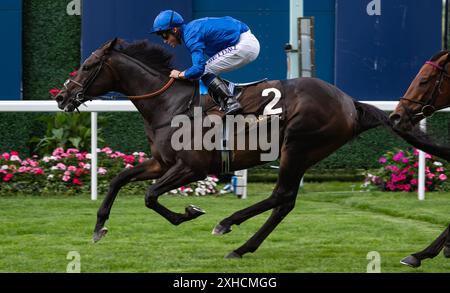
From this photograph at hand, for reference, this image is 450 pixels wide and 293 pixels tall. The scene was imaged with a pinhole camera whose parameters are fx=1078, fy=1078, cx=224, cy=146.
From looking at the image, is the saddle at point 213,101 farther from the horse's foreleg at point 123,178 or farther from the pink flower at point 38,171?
the pink flower at point 38,171

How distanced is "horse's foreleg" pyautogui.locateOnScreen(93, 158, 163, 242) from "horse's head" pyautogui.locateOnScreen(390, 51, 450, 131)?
5.23ft

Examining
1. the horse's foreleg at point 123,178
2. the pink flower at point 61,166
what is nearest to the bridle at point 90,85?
the horse's foreleg at point 123,178

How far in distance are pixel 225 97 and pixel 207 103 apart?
0.17 metres

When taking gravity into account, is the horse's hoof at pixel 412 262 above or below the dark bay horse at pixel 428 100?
below

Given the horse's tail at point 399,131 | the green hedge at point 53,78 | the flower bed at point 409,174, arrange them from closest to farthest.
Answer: the horse's tail at point 399,131
the flower bed at point 409,174
the green hedge at point 53,78

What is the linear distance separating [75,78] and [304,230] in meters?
2.00

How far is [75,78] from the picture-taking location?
22.7 ft

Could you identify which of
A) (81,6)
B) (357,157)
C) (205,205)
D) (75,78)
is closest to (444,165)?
(357,157)

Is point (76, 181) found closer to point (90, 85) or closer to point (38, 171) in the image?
point (38, 171)

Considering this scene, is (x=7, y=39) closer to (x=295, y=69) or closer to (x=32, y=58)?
(x=32, y=58)

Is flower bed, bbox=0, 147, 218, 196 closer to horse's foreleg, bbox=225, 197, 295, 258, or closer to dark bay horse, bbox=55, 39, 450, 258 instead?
dark bay horse, bbox=55, 39, 450, 258

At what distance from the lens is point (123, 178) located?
22.2 feet

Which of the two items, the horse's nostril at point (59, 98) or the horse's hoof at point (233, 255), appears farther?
the horse's nostril at point (59, 98)

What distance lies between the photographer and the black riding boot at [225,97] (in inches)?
261
